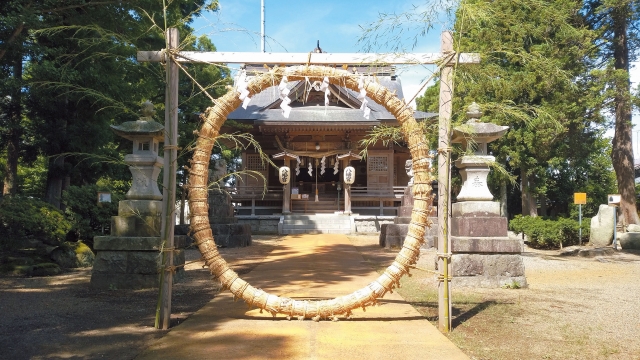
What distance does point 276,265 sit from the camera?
31.2 ft

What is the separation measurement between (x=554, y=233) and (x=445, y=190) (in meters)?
12.8

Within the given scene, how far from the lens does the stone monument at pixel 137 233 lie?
6.43 meters

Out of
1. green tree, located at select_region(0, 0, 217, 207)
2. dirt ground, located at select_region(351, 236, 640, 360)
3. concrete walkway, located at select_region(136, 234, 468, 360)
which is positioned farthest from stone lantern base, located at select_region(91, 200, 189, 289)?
dirt ground, located at select_region(351, 236, 640, 360)

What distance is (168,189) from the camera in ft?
14.5

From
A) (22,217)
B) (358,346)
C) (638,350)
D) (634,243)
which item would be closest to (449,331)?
(358,346)

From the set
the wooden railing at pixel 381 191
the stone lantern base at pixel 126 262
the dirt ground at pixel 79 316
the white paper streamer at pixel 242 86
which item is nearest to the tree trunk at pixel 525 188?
the wooden railing at pixel 381 191

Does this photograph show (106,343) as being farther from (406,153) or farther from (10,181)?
(406,153)

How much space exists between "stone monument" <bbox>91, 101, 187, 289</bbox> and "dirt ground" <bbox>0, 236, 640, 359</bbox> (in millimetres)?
250

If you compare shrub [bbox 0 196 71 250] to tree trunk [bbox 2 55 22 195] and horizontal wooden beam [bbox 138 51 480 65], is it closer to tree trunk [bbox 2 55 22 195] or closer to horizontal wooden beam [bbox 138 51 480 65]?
tree trunk [bbox 2 55 22 195]

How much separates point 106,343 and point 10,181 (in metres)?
11.1

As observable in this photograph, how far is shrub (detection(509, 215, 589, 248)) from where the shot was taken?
15086 millimetres

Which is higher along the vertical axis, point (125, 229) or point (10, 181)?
point (10, 181)

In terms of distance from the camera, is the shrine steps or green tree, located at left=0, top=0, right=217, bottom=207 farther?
the shrine steps

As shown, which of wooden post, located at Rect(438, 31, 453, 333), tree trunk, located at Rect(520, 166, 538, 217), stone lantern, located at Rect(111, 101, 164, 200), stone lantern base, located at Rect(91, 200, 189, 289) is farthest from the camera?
tree trunk, located at Rect(520, 166, 538, 217)
